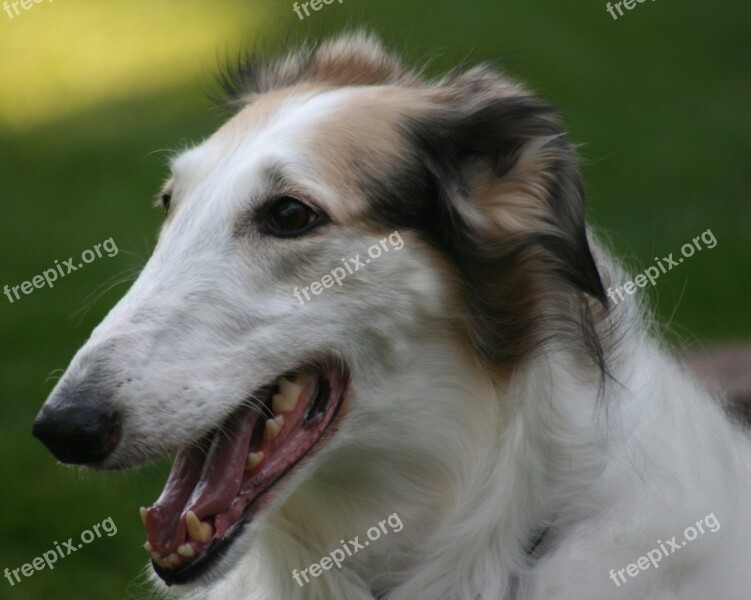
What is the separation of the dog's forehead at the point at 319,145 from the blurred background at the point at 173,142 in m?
2.84

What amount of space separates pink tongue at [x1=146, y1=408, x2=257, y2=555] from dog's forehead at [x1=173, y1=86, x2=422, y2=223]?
2.36 feet

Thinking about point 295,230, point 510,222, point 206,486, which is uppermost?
point 295,230

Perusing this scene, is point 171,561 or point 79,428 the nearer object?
point 79,428

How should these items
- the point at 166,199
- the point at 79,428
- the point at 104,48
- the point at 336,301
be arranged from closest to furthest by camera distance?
the point at 79,428, the point at 336,301, the point at 166,199, the point at 104,48

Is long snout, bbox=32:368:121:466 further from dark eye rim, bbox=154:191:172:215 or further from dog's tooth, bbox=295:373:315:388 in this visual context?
dark eye rim, bbox=154:191:172:215

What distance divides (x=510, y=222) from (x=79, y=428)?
4.80 feet

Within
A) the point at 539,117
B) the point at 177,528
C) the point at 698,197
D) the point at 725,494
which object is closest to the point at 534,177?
the point at 539,117

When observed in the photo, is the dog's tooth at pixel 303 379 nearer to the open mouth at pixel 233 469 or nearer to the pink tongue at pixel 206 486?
the open mouth at pixel 233 469

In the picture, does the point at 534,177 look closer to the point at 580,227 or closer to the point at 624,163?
the point at 580,227

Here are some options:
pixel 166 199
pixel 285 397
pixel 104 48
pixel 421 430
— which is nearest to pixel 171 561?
pixel 285 397

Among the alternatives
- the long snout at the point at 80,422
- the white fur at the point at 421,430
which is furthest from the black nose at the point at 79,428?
the white fur at the point at 421,430

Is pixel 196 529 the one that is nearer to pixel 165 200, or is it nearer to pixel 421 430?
pixel 421 430

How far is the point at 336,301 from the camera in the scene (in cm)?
374

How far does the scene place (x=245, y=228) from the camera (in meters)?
3.84
